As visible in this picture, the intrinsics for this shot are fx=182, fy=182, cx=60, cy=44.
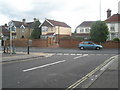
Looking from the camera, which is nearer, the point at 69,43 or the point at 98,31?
the point at 98,31

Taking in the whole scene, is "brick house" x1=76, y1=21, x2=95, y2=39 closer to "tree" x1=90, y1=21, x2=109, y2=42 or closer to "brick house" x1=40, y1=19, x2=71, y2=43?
"brick house" x1=40, y1=19, x2=71, y2=43

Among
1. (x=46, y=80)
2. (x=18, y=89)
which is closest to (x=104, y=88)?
(x=46, y=80)

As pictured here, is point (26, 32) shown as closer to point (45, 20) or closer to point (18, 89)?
Result: point (45, 20)

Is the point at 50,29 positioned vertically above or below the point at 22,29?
below

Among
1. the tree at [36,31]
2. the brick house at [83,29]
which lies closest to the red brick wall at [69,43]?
the tree at [36,31]

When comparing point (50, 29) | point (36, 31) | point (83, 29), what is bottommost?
point (36, 31)

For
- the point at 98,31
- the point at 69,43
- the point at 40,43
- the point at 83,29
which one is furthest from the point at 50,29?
the point at 98,31

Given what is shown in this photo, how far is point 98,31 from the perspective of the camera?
36969 millimetres

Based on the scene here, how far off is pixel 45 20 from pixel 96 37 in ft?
83.2

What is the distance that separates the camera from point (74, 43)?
40562 mm

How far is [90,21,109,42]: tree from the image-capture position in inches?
1458

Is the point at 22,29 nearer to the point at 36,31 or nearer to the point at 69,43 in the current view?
the point at 36,31

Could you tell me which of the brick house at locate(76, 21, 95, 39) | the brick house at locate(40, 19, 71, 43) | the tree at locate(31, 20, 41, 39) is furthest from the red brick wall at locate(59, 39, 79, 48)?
the brick house at locate(76, 21, 95, 39)

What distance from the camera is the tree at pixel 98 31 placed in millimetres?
37031
